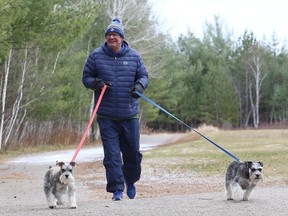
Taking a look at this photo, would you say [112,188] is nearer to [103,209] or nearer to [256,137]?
[103,209]

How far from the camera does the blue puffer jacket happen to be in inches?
384

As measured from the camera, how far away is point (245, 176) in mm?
10031

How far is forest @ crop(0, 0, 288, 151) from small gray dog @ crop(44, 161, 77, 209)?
904cm

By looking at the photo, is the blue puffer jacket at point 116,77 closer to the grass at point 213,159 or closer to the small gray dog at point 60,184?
the small gray dog at point 60,184

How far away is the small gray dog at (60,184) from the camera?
9.01 m

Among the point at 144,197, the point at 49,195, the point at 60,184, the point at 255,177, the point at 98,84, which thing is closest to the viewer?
the point at 60,184

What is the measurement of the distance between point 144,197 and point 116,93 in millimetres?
2867

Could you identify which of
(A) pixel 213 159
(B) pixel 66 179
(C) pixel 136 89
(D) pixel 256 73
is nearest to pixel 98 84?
(C) pixel 136 89

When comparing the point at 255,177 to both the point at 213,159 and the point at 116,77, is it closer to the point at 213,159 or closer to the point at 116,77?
the point at 116,77

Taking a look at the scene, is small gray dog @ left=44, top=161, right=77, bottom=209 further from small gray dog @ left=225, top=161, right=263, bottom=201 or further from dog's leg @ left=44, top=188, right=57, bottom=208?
small gray dog @ left=225, top=161, right=263, bottom=201

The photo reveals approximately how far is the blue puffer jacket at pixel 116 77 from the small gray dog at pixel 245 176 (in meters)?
1.85

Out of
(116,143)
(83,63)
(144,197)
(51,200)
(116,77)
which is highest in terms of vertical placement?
(83,63)

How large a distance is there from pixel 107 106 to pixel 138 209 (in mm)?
1951

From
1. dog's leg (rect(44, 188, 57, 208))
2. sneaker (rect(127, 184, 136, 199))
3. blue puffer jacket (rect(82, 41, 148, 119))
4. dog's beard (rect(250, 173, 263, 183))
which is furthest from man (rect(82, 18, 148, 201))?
dog's beard (rect(250, 173, 263, 183))
